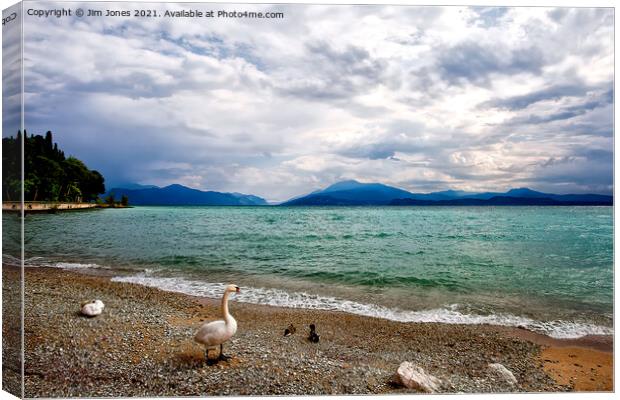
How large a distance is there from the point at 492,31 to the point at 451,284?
→ 3573 millimetres

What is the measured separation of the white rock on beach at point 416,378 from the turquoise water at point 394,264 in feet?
4.35

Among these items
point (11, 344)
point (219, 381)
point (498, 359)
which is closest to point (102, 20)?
point (11, 344)

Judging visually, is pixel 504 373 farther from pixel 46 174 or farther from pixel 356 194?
pixel 46 174

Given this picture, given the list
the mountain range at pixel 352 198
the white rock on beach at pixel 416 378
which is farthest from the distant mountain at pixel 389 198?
the white rock on beach at pixel 416 378

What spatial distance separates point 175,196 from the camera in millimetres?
4328

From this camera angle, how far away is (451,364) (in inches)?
124

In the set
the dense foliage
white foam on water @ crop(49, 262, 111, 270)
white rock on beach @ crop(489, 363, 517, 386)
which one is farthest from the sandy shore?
white foam on water @ crop(49, 262, 111, 270)

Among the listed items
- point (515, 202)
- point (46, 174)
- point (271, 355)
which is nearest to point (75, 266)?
point (46, 174)

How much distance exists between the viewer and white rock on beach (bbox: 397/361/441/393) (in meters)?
2.81

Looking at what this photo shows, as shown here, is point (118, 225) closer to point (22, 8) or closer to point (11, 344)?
point (11, 344)

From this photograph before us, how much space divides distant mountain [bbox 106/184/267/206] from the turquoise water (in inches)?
20.6

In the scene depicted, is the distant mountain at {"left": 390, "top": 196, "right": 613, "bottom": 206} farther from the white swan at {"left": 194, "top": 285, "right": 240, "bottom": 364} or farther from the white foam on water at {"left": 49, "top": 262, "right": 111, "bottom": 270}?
the white foam on water at {"left": 49, "top": 262, "right": 111, "bottom": 270}

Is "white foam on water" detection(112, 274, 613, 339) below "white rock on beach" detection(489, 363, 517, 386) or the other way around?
the other way around

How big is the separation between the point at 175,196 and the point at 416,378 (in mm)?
3413
